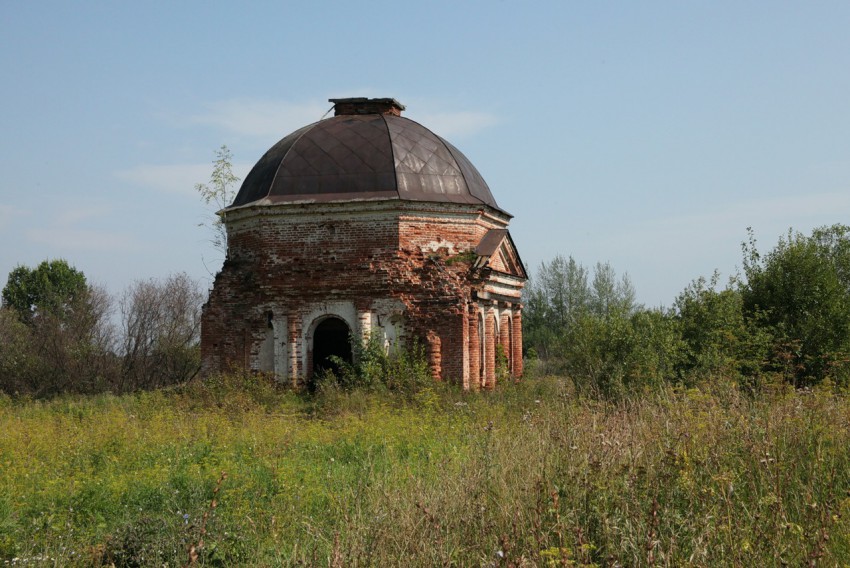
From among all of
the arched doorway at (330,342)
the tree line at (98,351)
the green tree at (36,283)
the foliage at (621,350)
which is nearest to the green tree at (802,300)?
the foliage at (621,350)

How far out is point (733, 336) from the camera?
16047mm

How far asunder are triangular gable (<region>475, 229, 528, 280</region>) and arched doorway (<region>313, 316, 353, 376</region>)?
12.4 ft

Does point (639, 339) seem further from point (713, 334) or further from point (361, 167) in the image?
point (361, 167)

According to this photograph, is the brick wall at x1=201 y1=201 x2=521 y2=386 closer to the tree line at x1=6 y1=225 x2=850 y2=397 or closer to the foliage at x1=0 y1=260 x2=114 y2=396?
the tree line at x1=6 y1=225 x2=850 y2=397

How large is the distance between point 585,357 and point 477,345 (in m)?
4.08

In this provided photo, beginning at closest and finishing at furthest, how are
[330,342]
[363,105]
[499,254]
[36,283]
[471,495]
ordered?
[471,495], [330,342], [499,254], [363,105], [36,283]

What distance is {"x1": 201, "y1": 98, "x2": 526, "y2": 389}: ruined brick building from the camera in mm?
18609

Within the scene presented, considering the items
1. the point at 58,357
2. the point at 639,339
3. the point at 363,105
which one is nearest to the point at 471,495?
the point at 639,339

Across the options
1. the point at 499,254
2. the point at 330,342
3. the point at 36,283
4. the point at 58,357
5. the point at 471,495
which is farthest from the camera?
the point at 36,283

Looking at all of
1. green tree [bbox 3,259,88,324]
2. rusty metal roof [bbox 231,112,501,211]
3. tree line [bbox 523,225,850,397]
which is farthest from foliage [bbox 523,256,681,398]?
green tree [bbox 3,259,88,324]

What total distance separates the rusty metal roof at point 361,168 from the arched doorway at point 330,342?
3336 mm

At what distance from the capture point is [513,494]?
5.34m

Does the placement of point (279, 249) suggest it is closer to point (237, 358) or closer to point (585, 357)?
point (237, 358)

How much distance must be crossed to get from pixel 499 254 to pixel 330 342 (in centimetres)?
489
